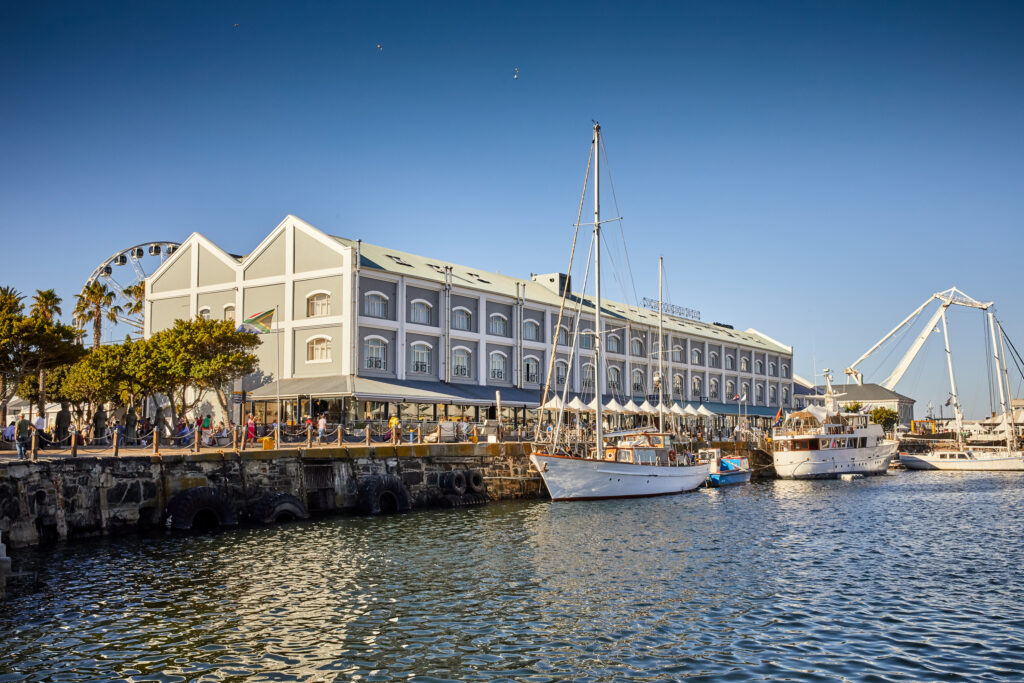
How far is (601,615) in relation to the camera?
1714 cm

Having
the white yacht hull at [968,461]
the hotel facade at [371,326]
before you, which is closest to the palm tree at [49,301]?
the hotel facade at [371,326]

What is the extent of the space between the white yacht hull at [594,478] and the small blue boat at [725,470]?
1187 centimetres

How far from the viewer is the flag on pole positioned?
5153 cm

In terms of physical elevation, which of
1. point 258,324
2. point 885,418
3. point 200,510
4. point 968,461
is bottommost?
point 968,461

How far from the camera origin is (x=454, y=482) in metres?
39.8

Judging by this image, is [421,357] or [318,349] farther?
[421,357]

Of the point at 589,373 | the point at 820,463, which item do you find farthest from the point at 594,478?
the point at 820,463

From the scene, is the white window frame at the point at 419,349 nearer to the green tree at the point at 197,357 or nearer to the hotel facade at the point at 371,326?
the hotel facade at the point at 371,326

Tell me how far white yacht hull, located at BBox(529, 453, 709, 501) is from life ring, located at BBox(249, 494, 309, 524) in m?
12.3

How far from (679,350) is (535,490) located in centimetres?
4291

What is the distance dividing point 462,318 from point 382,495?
2425 centimetres

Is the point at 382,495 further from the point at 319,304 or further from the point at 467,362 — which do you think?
the point at 467,362

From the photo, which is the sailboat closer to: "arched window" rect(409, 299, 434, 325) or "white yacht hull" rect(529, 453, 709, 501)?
"white yacht hull" rect(529, 453, 709, 501)

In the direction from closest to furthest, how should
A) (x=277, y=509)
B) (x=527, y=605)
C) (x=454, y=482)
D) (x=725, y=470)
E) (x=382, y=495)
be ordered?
1. (x=527, y=605)
2. (x=277, y=509)
3. (x=382, y=495)
4. (x=454, y=482)
5. (x=725, y=470)
